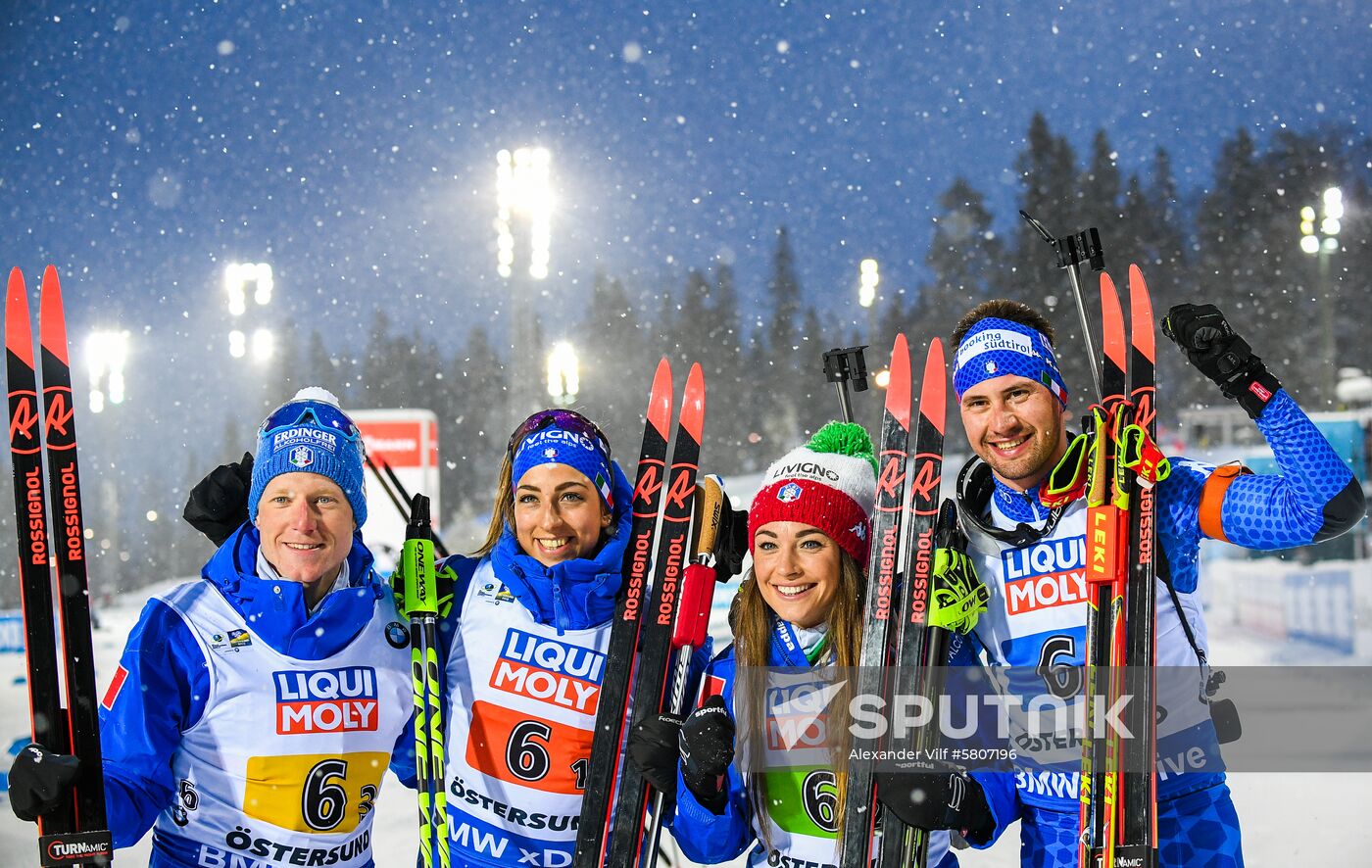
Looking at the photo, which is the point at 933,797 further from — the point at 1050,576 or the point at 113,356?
the point at 113,356

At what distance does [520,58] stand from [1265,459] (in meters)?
30.5

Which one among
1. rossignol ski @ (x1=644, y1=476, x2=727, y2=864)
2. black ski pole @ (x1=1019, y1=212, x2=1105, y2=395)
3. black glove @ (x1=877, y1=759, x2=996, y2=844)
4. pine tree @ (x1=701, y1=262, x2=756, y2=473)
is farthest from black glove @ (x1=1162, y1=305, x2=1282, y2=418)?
pine tree @ (x1=701, y1=262, x2=756, y2=473)

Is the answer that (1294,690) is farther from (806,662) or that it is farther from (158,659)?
(158,659)

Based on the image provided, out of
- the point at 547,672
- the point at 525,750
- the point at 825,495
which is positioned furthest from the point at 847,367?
the point at 525,750

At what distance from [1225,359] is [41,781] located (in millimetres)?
2604

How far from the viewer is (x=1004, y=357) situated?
2.39m

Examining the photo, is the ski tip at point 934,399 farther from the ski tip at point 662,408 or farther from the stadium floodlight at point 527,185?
the stadium floodlight at point 527,185

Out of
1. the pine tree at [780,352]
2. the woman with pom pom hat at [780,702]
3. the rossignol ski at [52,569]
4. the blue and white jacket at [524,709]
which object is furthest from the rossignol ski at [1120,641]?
the pine tree at [780,352]

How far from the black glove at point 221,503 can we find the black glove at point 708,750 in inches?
46.6

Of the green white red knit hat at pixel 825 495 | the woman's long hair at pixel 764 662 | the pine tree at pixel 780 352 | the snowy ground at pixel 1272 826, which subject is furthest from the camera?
the pine tree at pixel 780 352

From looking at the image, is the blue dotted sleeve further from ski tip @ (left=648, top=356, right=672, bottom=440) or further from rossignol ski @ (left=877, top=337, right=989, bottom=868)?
ski tip @ (left=648, top=356, right=672, bottom=440)

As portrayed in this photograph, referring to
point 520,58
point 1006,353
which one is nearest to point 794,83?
point 520,58

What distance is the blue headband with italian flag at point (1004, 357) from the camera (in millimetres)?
2389

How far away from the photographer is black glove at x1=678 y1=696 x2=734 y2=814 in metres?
2.08
